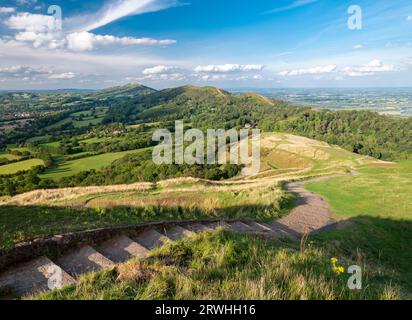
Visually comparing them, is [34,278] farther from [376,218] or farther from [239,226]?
[376,218]

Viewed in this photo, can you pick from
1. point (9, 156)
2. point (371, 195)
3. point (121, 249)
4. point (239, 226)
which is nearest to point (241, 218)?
point (239, 226)

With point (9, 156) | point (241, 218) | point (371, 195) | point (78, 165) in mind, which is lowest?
point (78, 165)

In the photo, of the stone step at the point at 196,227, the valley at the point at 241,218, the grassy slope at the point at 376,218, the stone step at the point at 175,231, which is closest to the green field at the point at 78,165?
the valley at the point at 241,218

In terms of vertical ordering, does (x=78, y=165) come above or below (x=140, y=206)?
below

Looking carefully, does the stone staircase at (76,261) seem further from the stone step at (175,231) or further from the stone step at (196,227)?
the stone step at (196,227)

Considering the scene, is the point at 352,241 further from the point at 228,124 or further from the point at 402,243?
the point at 228,124

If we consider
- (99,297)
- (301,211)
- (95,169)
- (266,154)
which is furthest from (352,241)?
(95,169)
